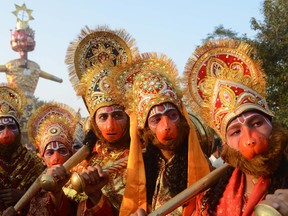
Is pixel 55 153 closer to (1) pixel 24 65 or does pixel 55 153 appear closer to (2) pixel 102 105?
(2) pixel 102 105

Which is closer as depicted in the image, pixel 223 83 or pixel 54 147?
pixel 223 83

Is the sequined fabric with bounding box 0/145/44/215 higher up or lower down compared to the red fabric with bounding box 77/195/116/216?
higher up

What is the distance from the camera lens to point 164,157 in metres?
3.93

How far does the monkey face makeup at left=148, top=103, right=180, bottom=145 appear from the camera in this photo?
3.59 metres

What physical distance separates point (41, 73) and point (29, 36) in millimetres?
2353

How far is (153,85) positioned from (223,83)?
0.78 metres

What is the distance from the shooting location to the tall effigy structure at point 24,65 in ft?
65.0

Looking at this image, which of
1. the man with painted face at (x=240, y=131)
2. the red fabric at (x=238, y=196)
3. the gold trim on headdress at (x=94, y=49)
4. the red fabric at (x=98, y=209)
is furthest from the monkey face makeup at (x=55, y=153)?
the red fabric at (x=238, y=196)

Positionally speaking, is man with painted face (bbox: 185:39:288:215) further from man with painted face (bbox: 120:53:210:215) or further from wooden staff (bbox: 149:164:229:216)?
man with painted face (bbox: 120:53:210:215)

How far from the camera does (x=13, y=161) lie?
17.6 ft

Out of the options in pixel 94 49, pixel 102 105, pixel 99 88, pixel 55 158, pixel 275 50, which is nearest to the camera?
pixel 102 105

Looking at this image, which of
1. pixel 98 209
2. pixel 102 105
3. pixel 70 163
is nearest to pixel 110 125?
pixel 102 105

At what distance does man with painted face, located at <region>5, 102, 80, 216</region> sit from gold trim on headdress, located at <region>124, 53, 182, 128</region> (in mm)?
891

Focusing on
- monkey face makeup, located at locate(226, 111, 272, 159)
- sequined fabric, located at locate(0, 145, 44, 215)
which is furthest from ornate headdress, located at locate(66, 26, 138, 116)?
monkey face makeup, located at locate(226, 111, 272, 159)
